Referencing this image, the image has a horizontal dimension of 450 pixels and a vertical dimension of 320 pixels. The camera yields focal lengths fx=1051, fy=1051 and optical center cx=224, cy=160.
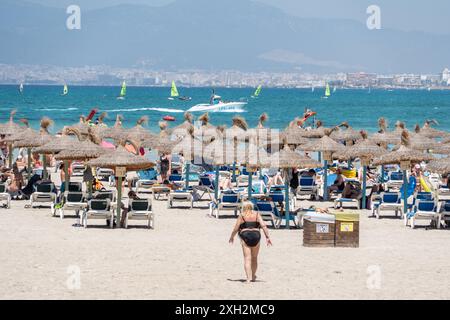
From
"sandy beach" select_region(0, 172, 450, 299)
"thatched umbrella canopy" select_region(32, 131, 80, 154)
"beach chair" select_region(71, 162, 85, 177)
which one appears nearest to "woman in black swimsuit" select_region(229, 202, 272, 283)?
"sandy beach" select_region(0, 172, 450, 299)

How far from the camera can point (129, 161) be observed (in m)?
17.7

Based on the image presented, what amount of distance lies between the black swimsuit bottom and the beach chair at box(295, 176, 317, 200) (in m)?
11.1

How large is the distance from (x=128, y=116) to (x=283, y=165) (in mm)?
69820

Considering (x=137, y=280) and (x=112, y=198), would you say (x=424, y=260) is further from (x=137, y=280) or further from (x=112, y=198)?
(x=112, y=198)

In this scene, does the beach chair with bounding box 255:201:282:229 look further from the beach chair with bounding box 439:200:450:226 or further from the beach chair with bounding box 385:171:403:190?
the beach chair with bounding box 385:171:403:190

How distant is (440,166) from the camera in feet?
62.0

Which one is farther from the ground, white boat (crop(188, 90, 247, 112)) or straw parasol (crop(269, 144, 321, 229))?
white boat (crop(188, 90, 247, 112))

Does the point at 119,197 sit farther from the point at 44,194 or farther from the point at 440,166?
the point at 440,166

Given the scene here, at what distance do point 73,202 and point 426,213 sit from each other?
6211 mm

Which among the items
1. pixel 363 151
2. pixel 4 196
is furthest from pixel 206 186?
pixel 4 196

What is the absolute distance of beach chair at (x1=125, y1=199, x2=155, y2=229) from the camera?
57.7 feet

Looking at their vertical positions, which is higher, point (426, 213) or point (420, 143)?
point (420, 143)

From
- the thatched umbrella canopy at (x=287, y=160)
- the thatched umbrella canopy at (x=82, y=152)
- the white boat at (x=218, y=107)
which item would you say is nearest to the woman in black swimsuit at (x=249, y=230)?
the thatched umbrella canopy at (x=287, y=160)

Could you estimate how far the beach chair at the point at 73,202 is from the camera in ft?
61.1
